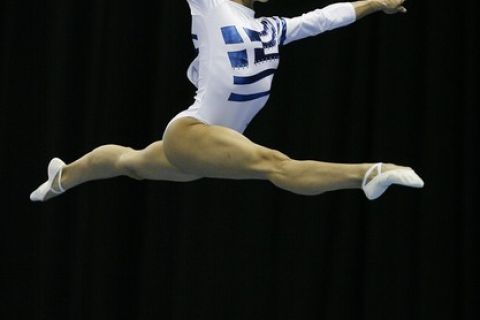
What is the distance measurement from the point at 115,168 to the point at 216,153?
649 mm

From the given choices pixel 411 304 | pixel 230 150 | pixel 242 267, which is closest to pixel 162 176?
pixel 230 150

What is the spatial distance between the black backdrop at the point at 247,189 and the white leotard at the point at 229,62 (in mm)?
1571

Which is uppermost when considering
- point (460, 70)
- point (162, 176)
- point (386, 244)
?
point (460, 70)

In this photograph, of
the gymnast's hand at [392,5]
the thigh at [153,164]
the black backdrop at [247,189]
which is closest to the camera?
the thigh at [153,164]

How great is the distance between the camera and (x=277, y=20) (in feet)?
12.4

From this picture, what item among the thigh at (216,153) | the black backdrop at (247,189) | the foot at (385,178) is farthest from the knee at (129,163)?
the black backdrop at (247,189)

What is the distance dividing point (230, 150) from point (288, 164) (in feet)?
0.73

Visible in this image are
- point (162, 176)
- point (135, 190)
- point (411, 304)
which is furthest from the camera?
point (135, 190)

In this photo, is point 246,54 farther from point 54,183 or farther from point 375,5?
point 54,183

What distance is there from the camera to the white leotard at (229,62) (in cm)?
351

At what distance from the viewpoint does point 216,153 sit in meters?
3.33

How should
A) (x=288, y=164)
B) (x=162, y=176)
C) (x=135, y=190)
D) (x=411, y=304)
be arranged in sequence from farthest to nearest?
1. (x=135, y=190)
2. (x=411, y=304)
3. (x=162, y=176)
4. (x=288, y=164)

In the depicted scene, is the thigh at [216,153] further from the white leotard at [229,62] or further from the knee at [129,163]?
the knee at [129,163]

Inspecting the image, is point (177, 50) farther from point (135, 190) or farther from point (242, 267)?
point (242, 267)
